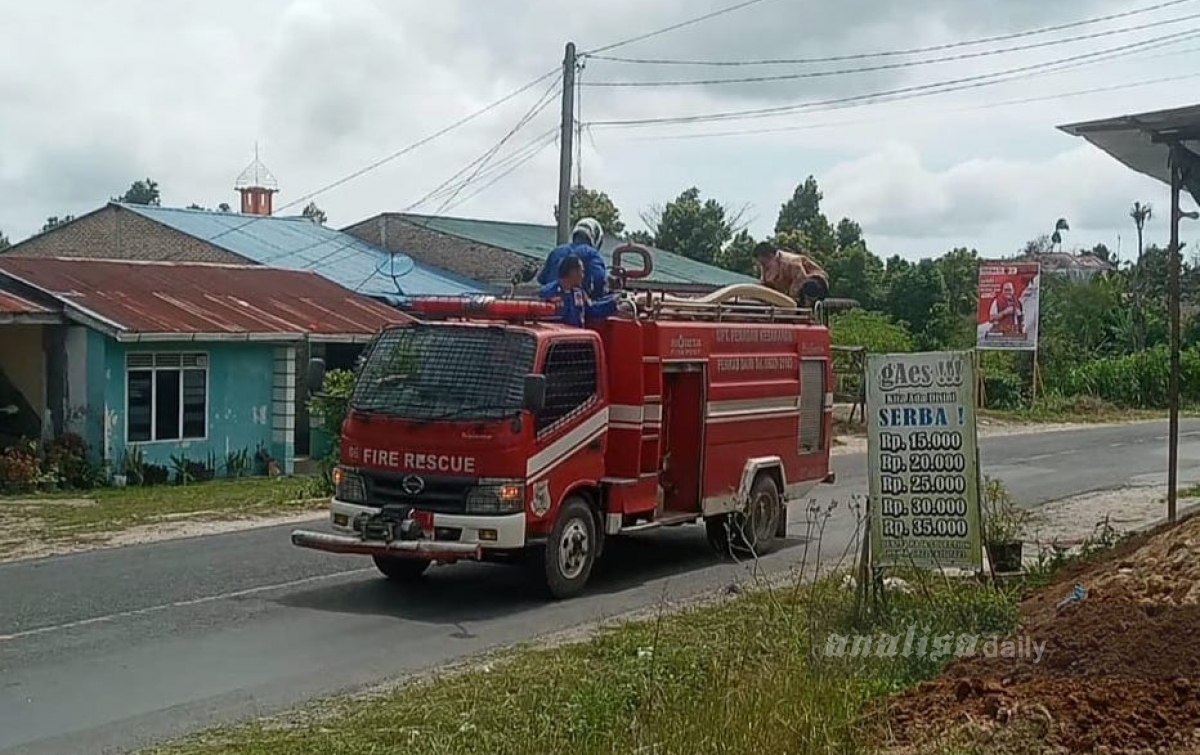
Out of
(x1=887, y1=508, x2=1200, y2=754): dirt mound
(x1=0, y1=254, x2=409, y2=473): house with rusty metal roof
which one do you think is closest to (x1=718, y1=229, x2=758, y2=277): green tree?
(x1=0, y1=254, x2=409, y2=473): house with rusty metal roof

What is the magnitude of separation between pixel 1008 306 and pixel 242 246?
2031 cm

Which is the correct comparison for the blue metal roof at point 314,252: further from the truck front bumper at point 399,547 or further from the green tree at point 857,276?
Result: the truck front bumper at point 399,547

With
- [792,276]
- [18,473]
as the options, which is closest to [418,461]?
[792,276]

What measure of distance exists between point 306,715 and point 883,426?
13.5 feet

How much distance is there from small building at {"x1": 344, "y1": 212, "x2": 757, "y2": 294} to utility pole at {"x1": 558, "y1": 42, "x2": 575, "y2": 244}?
931 centimetres

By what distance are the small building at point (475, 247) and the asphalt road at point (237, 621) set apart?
23.7 m

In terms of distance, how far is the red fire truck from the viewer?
445 inches

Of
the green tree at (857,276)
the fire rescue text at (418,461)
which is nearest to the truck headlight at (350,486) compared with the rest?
the fire rescue text at (418,461)

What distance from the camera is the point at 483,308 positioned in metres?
12.1

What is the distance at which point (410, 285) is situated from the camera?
1437 inches

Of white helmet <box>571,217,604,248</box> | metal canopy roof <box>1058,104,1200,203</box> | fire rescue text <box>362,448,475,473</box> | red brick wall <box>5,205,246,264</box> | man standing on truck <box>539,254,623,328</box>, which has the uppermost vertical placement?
red brick wall <box>5,205,246,264</box>

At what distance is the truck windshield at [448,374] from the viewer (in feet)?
37.6

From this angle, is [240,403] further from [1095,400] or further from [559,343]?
[1095,400]

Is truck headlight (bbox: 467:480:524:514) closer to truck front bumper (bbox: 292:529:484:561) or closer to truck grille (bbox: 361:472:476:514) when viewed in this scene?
truck grille (bbox: 361:472:476:514)
